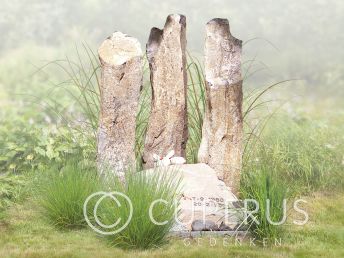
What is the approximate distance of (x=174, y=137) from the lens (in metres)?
7.82

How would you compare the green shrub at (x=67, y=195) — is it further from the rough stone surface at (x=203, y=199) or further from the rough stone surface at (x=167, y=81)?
the rough stone surface at (x=167, y=81)

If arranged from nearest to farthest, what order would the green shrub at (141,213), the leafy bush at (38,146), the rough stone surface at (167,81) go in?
the green shrub at (141,213)
the rough stone surface at (167,81)
the leafy bush at (38,146)

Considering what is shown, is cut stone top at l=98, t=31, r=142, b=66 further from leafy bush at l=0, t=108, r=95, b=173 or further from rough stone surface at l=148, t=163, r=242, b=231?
leafy bush at l=0, t=108, r=95, b=173

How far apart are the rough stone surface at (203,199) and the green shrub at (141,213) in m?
0.29

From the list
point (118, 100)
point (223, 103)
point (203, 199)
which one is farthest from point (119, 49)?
point (203, 199)

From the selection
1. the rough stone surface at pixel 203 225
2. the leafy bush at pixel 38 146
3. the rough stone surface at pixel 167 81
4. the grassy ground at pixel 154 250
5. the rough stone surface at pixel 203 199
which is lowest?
the grassy ground at pixel 154 250

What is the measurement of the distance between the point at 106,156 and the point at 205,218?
4.40ft

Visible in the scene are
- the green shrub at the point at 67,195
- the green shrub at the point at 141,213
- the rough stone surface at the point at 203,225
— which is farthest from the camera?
the green shrub at the point at 67,195

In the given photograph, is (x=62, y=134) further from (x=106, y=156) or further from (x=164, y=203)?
(x=164, y=203)

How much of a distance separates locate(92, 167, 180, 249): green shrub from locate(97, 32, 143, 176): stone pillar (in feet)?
3.33

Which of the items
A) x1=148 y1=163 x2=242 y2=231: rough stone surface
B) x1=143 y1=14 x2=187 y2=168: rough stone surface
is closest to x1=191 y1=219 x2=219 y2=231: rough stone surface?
x1=148 y1=163 x2=242 y2=231: rough stone surface

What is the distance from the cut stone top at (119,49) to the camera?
7.48 m

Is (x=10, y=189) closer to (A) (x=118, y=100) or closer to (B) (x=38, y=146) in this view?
(B) (x=38, y=146)

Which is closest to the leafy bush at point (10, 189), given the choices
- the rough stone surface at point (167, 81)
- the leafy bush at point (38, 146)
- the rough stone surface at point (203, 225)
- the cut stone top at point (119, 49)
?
the leafy bush at point (38, 146)
